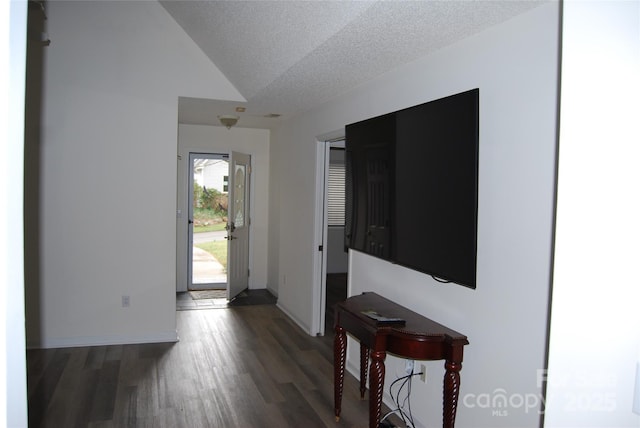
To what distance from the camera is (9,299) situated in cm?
71

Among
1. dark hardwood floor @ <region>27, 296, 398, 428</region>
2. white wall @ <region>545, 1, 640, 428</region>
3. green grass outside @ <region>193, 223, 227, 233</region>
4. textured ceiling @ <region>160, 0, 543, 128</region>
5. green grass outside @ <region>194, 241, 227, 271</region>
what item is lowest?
dark hardwood floor @ <region>27, 296, 398, 428</region>

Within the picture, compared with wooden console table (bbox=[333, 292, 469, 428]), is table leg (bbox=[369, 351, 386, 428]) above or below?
below

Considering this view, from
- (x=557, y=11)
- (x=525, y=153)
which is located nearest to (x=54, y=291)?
(x=525, y=153)

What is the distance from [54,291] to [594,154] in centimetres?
488

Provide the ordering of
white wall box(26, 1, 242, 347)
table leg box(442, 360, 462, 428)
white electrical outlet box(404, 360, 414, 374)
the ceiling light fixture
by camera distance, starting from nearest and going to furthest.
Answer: table leg box(442, 360, 462, 428), white electrical outlet box(404, 360, 414, 374), white wall box(26, 1, 242, 347), the ceiling light fixture

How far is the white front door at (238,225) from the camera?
6523mm

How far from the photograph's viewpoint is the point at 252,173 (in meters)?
7.36

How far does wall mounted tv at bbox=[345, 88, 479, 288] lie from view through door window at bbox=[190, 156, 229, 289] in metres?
5.33

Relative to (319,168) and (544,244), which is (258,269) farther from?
(544,244)

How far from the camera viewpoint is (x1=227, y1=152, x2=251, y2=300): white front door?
21.4 feet

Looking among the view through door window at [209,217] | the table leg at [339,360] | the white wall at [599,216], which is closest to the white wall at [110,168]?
the table leg at [339,360]

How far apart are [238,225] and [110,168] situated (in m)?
2.38

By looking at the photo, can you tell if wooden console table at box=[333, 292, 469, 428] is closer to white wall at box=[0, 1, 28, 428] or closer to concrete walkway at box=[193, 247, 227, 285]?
white wall at box=[0, 1, 28, 428]

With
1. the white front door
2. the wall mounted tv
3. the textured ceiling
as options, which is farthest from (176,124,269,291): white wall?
the wall mounted tv
